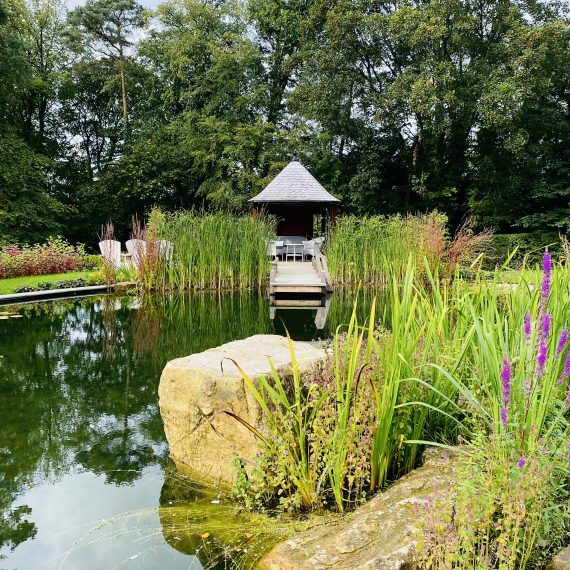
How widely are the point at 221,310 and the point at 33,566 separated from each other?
593 cm

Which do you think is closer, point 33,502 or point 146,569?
point 146,569

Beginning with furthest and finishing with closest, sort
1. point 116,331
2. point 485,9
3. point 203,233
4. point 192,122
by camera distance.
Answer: point 192,122
point 485,9
point 203,233
point 116,331

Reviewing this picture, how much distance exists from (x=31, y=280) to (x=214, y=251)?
11.2 ft

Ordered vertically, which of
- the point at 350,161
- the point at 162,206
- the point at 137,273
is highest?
the point at 350,161

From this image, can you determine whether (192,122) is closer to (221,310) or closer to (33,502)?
(221,310)

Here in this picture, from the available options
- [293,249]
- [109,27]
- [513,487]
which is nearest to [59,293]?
[293,249]

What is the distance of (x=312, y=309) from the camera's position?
8672mm

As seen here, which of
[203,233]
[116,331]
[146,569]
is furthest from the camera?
[203,233]

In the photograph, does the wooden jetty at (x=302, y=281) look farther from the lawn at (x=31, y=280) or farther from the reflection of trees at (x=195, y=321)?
the lawn at (x=31, y=280)

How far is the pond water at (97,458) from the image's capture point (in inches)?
89.4

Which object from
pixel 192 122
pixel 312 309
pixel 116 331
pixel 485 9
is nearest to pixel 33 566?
pixel 116 331

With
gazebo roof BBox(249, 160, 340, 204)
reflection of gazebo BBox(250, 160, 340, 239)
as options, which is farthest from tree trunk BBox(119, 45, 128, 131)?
gazebo roof BBox(249, 160, 340, 204)

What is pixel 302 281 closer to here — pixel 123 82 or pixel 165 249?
pixel 165 249

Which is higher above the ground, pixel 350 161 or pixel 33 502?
pixel 350 161
